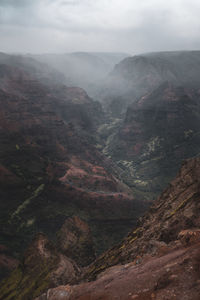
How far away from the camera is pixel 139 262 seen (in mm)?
24891

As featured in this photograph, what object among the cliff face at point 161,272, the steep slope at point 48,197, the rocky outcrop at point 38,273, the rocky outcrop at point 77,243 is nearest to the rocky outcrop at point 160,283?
the cliff face at point 161,272

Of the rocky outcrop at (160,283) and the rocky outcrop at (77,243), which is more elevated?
the rocky outcrop at (160,283)

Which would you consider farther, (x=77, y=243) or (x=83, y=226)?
(x=83, y=226)

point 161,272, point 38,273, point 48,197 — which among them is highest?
point 161,272

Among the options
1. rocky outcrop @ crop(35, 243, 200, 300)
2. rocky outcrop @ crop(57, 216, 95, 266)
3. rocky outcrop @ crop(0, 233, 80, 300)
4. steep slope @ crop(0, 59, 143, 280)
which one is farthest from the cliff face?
steep slope @ crop(0, 59, 143, 280)

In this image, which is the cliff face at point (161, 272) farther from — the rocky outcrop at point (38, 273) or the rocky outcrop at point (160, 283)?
the rocky outcrop at point (38, 273)

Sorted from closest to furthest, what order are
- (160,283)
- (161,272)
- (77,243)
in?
1. (160,283)
2. (161,272)
3. (77,243)

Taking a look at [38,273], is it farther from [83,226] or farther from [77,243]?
[83,226]

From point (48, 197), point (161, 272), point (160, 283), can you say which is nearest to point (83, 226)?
point (48, 197)

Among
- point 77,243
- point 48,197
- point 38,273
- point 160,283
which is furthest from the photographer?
point 48,197

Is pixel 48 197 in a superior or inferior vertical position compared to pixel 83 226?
inferior

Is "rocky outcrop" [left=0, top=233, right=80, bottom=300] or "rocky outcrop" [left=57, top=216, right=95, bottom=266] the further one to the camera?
"rocky outcrop" [left=57, top=216, right=95, bottom=266]

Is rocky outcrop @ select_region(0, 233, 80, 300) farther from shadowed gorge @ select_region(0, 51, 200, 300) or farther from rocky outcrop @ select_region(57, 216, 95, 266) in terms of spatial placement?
rocky outcrop @ select_region(57, 216, 95, 266)

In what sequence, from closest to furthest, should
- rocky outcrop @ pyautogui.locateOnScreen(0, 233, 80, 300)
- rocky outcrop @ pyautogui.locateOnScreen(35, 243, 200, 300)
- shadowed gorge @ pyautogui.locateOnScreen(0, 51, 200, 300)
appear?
→ rocky outcrop @ pyautogui.locateOnScreen(35, 243, 200, 300), shadowed gorge @ pyautogui.locateOnScreen(0, 51, 200, 300), rocky outcrop @ pyautogui.locateOnScreen(0, 233, 80, 300)
